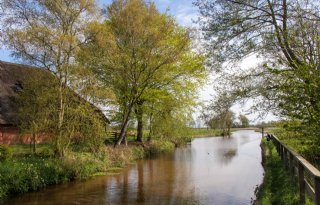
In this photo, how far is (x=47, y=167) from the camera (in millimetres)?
15836

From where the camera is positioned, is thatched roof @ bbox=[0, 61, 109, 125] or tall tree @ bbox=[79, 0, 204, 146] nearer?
thatched roof @ bbox=[0, 61, 109, 125]

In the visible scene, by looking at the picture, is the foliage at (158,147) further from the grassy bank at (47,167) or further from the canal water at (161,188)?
the canal water at (161,188)

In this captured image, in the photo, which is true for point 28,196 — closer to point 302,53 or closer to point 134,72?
point 302,53

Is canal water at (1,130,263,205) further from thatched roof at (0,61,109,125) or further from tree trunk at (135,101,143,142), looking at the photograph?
tree trunk at (135,101,143,142)

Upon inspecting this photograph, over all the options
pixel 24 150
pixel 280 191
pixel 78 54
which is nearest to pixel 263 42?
pixel 280 191

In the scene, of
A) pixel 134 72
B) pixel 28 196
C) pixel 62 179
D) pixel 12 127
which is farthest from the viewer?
pixel 134 72

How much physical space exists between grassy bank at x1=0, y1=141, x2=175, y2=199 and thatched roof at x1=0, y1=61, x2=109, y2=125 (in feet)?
7.42

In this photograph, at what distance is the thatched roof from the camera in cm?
2161

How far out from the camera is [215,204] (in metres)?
11.9

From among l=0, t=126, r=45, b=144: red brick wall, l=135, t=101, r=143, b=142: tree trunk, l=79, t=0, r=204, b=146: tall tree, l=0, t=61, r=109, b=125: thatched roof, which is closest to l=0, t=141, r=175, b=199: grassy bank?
l=0, t=126, r=45, b=144: red brick wall

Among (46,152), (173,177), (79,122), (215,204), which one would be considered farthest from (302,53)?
(46,152)

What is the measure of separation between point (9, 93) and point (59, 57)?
26.9ft

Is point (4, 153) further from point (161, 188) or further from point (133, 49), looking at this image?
point (133, 49)

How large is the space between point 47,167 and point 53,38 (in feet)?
21.0
